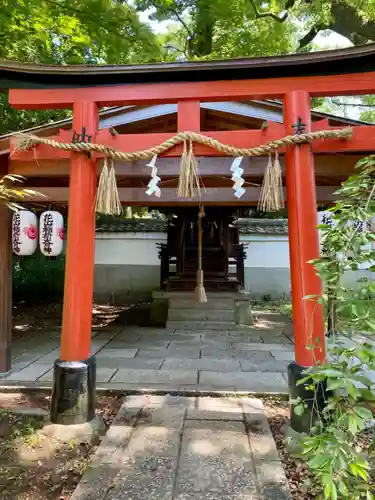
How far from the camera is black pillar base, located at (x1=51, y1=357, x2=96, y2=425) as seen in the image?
3.34 m

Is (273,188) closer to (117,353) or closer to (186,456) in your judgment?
(186,456)

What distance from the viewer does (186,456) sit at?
2.89 metres

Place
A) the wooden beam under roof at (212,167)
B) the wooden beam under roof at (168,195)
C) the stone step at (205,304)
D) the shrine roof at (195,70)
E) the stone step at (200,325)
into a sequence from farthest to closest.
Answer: the stone step at (205,304) < the stone step at (200,325) < the wooden beam under roof at (168,195) < the wooden beam under roof at (212,167) < the shrine roof at (195,70)

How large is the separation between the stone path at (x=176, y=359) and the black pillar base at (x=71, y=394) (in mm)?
941

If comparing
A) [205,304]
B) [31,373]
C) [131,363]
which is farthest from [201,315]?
[31,373]

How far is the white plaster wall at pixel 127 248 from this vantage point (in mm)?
12758

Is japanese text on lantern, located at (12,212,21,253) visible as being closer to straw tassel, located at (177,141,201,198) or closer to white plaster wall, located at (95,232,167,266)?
straw tassel, located at (177,141,201,198)

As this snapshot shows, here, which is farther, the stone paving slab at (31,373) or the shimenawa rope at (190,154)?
the stone paving slab at (31,373)

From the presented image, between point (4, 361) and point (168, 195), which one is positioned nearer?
point (4, 361)

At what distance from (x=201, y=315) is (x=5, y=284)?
4580 mm

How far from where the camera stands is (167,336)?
730 cm

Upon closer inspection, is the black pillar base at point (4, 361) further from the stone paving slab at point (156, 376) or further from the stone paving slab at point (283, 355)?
the stone paving slab at point (283, 355)

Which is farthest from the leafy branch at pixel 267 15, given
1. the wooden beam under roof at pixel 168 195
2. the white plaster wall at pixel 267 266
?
the white plaster wall at pixel 267 266

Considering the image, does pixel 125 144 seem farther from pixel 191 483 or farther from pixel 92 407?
pixel 191 483
